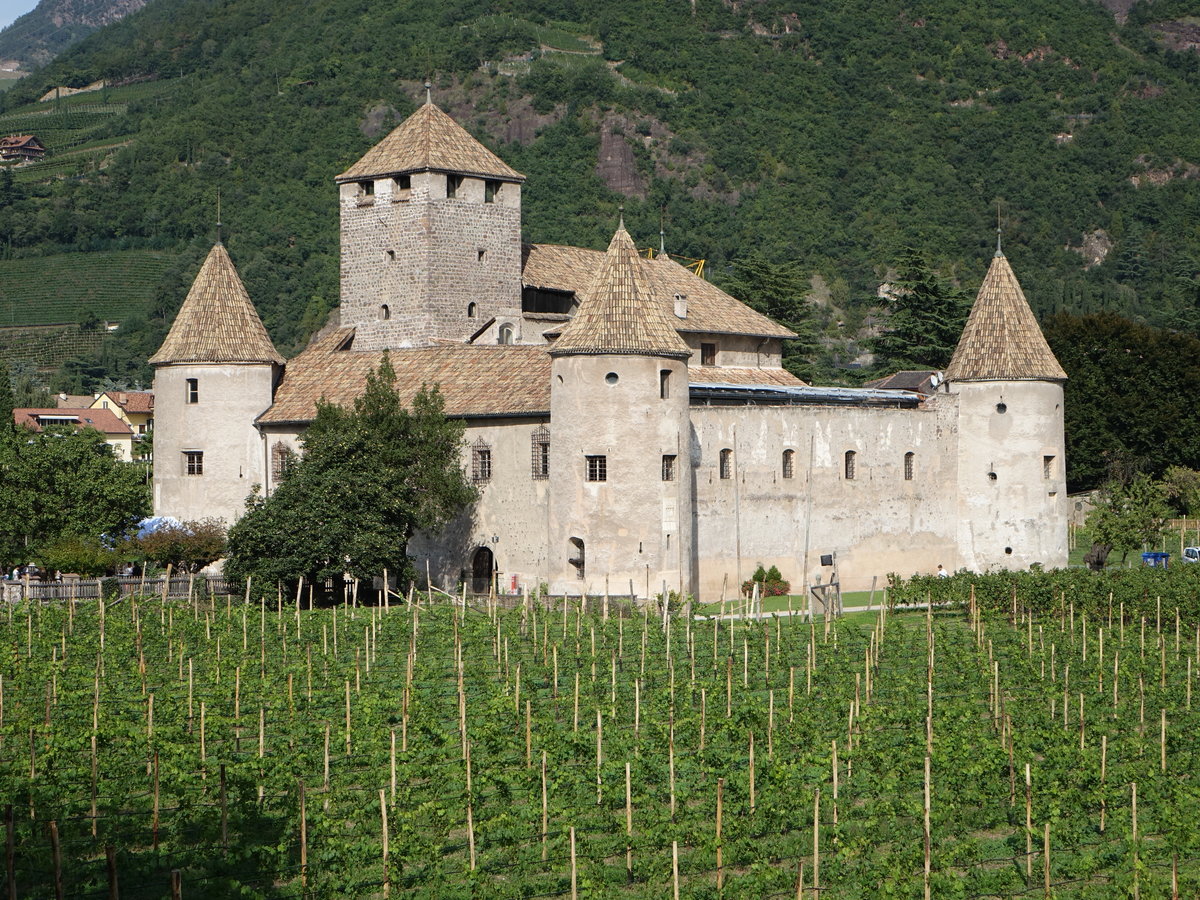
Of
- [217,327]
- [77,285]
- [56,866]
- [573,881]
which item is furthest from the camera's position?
[77,285]

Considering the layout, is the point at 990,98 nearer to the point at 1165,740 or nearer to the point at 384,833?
the point at 1165,740

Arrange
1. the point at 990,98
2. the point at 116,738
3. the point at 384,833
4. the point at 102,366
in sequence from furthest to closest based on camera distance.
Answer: the point at 990,98 < the point at 102,366 < the point at 116,738 < the point at 384,833

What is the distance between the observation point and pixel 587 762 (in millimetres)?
29219

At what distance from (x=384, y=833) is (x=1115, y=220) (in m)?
134

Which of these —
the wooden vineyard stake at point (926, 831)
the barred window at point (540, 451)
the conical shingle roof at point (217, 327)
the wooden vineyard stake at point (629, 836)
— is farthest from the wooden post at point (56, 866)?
the conical shingle roof at point (217, 327)

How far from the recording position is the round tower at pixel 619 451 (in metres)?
49.0

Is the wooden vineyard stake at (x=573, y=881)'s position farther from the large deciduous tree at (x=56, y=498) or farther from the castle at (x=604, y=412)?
the large deciduous tree at (x=56, y=498)

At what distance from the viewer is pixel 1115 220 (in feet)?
490

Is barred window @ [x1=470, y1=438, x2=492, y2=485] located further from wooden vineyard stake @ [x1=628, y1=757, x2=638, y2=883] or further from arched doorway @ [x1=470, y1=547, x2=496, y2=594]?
wooden vineyard stake @ [x1=628, y1=757, x2=638, y2=883]

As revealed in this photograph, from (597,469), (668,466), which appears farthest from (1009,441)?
(597,469)

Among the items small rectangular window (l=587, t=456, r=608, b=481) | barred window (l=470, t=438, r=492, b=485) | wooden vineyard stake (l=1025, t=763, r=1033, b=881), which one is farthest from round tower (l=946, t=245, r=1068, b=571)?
wooden vineyard stake (l=1025, t=763, r=1033, b=881)

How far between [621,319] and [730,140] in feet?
331

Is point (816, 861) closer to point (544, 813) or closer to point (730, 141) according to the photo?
point (544, 813)

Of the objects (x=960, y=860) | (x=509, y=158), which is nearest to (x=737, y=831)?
(x=960, y=860)
